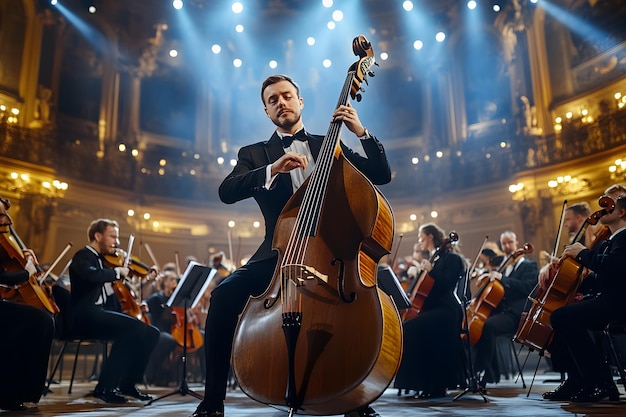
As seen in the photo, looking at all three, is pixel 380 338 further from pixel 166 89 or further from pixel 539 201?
pixel 166 89

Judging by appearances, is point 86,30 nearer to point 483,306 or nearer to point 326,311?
point 483,306

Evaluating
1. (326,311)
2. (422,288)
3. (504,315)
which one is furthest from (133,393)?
(504,315)

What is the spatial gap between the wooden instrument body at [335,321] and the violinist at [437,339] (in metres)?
2.23

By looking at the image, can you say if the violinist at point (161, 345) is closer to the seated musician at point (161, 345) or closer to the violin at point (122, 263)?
the seated musician at point (161, 345)

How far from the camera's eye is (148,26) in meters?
12.8

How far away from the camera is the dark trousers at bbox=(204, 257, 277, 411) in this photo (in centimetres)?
199

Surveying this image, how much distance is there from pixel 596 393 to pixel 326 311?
2041 mm

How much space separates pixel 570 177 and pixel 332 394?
9.74 metres

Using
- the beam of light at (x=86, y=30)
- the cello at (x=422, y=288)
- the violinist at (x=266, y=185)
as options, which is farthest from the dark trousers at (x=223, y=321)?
the beam of light at (x=86, y=30)

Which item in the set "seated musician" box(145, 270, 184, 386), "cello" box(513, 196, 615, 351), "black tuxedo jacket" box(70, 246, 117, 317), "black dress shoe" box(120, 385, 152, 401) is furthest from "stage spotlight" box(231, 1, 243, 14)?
"cello" box(513, 196, 615, 351)

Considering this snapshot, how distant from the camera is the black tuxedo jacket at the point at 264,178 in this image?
2.17 m

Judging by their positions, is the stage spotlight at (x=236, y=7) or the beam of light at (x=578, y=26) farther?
the stage spotlight at (x=236, y=7)

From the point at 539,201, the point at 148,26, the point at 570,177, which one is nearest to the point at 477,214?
the point at 539,201

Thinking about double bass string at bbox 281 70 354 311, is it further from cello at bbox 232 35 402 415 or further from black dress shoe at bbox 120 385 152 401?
black dress shoe at bbox 120 385 152 401
